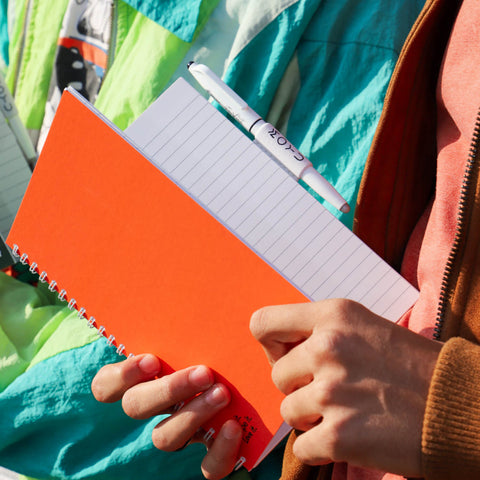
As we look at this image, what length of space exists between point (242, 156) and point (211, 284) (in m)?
0.15

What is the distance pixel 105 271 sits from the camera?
1.94ft

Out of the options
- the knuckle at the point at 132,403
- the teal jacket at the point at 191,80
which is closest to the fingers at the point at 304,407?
the knuckle at the point at 132,403

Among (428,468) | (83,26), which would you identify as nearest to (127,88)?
(83,26)

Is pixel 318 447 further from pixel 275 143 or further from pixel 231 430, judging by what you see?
pixel 275 143

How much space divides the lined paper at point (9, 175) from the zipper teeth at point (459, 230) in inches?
27.0

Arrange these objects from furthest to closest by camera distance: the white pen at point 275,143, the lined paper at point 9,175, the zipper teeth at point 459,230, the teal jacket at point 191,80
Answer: the lined paper at point 9,175, the teal jacket at point 191,80, the white pen at point 275,143, the zipper teeth at point 459,230

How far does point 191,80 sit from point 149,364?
473 mm

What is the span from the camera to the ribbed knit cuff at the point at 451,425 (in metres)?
0.44

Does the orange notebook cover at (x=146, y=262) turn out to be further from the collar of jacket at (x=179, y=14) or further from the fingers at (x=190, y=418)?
the collar of jacket at (x=179, y=14)

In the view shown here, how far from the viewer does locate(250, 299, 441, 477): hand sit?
0.44m

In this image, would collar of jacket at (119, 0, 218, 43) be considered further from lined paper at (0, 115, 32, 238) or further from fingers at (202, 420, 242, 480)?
fingers at (202, 420, 242, 480)

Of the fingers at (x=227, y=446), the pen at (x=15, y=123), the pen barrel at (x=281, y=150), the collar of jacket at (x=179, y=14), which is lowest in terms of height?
the fingers at (x=227, y=446)

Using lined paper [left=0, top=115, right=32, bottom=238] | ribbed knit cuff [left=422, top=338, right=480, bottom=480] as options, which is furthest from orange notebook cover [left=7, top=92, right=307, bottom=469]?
lined paper [left=0, top=115, right=32, bottom=238]

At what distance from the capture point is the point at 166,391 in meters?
0.59
